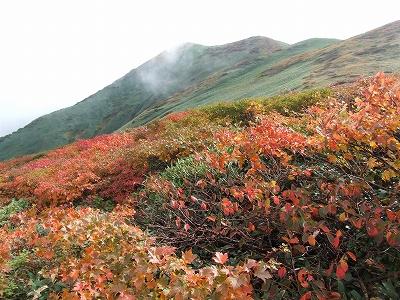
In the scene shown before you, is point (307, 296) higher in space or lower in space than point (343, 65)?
higher

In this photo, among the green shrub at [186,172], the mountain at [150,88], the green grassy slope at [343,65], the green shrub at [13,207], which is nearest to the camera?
the green shrub at [186,172]

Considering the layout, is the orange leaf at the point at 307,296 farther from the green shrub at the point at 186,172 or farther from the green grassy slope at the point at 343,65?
the green grassy slope at the point at 343,65

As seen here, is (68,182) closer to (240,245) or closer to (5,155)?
(240,245)

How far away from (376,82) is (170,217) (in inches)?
177

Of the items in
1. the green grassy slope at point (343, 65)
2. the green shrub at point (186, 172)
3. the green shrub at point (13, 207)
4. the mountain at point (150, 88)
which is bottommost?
the mountain at point (150, 88)

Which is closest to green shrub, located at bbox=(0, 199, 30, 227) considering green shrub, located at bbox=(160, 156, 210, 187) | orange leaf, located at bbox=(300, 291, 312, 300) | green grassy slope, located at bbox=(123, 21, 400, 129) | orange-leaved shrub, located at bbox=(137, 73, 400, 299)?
green shrub, located at bbox=(160, 156, 210, 187)

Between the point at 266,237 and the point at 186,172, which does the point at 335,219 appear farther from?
the point at 186,172

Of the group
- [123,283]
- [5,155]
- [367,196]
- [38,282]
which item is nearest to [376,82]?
[367,196]

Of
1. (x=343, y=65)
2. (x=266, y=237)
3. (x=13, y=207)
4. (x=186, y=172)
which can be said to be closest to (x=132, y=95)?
(x=343, y=65)

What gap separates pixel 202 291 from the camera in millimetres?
3994

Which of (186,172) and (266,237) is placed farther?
(186,172)

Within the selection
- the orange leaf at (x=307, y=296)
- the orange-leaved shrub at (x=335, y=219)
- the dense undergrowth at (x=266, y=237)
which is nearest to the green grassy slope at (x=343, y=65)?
the dense undergrowth at (x=266, y=237)

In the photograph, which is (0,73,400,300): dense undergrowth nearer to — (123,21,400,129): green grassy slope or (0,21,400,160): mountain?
(123,21,400,129): green grassy slope

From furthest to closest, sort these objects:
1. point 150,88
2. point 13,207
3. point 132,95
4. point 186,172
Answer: point 150,88 → point 132,95 → point 13,207 → point 186,172
